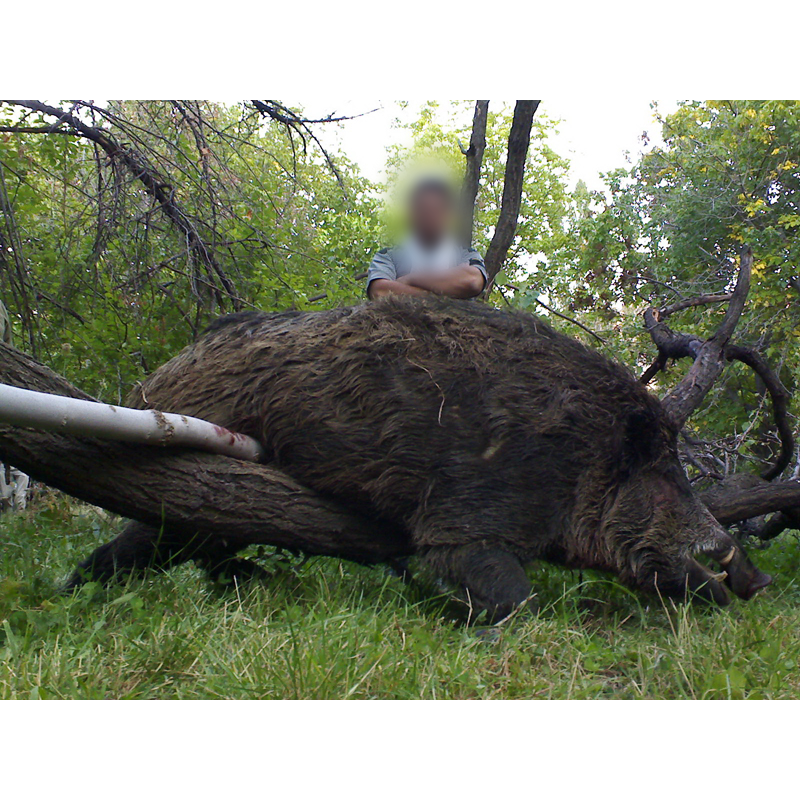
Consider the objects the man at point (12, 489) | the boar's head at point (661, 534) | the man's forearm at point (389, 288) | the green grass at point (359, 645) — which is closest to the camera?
the green grass at point (359, 645)

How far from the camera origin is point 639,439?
3291 millimetres

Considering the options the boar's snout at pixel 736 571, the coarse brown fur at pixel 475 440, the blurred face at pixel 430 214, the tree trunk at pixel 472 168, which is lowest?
the boar's snout at pixel 736 571

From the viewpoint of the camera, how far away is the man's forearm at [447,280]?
3729 mm

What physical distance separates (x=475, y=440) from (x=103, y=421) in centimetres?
144

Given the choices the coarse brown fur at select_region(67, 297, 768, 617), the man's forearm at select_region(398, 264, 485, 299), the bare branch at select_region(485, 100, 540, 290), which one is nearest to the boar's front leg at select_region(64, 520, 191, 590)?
the coarse brown fur at select_region(67, 297, 768, 617)

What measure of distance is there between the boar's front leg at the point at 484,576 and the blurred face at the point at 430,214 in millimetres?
1424

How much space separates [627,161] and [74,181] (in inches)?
137

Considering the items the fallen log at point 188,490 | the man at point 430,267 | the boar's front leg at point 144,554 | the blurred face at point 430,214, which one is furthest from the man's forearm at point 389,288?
the boar's front leg at point 144,554

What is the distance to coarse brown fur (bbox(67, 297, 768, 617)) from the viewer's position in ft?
10.1

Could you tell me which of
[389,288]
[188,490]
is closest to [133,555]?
[188,490]

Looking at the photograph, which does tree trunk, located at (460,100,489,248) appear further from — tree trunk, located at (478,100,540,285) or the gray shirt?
tree trunk, located at (478,100,540,285)

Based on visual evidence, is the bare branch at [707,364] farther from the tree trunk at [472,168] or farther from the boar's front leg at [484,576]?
the boar's front leg at [484,576]

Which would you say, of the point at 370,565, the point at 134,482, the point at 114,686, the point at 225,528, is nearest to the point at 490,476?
the point at 370,565

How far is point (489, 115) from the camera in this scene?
4.37m
